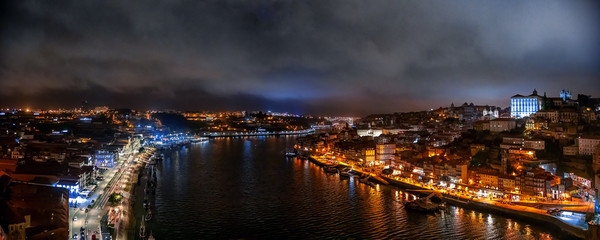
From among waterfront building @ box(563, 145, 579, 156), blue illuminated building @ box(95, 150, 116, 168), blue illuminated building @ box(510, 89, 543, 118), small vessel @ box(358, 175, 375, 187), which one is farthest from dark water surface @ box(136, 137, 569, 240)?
blue illuminated building @ box(510, 89, 543, 118)

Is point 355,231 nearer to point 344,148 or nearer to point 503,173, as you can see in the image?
point 503,173

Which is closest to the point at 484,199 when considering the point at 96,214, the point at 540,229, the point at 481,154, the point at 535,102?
the point at 540,229

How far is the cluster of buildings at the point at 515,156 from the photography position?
1199cm

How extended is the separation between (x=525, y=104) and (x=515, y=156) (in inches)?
354

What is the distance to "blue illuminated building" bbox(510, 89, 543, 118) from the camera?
21.7 m

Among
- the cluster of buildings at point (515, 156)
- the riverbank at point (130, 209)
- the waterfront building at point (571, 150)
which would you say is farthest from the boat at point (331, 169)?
the waterfront building at point (571, 150)

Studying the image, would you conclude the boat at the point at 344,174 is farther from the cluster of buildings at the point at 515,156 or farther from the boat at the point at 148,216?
the boat at the point at 148,216

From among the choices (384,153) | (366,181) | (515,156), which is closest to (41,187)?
(366,181)

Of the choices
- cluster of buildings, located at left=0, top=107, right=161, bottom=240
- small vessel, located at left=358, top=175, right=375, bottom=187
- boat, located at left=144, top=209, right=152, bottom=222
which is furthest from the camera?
small vessel, located at left=358, top=175, right=375, bottom=187

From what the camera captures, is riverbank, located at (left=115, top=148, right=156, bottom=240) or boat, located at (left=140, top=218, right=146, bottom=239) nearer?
boat, located at (left=140, top=218, right=146, bottom=239)

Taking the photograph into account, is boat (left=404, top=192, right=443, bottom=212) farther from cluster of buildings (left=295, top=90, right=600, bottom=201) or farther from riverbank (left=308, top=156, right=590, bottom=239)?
cluster of buildings (left=295, top=90, right=600, bottom=201)

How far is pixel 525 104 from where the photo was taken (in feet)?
72.3

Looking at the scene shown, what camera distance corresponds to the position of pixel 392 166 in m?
18.5

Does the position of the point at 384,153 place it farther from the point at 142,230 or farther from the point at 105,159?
the point at 142,230
